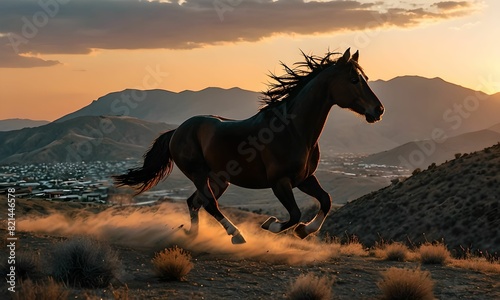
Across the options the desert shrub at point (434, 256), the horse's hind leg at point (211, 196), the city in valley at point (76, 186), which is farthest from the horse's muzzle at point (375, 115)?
the city in valley at point (76, 186)

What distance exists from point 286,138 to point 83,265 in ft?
12.9

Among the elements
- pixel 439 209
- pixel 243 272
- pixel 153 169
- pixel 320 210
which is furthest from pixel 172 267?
pixel 439 209

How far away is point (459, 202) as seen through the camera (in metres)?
35.5

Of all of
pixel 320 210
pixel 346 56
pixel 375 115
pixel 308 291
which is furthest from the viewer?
pixel 320 210

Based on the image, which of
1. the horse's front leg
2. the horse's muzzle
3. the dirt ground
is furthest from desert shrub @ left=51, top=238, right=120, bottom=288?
the horse's muzzle

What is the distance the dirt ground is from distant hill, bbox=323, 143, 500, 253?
18775mm

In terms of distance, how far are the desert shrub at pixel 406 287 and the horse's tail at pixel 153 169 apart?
617 cm

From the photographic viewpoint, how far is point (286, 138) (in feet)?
→ 32.3

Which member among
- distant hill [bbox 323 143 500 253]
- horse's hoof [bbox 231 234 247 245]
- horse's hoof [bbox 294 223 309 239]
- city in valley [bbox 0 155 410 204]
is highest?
horse's hoof [bbox 294 223 309 239]

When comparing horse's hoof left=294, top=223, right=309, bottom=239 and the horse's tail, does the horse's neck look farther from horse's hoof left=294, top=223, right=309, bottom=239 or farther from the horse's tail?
the horse's tail

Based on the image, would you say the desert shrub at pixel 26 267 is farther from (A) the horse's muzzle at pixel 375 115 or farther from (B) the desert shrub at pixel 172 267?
(A) the horse's muzzle at pixel 375 115

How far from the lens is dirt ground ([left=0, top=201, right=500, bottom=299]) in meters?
8.72

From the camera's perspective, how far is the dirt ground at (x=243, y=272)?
872cm

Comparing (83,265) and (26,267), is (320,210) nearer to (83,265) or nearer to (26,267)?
(83,265)
